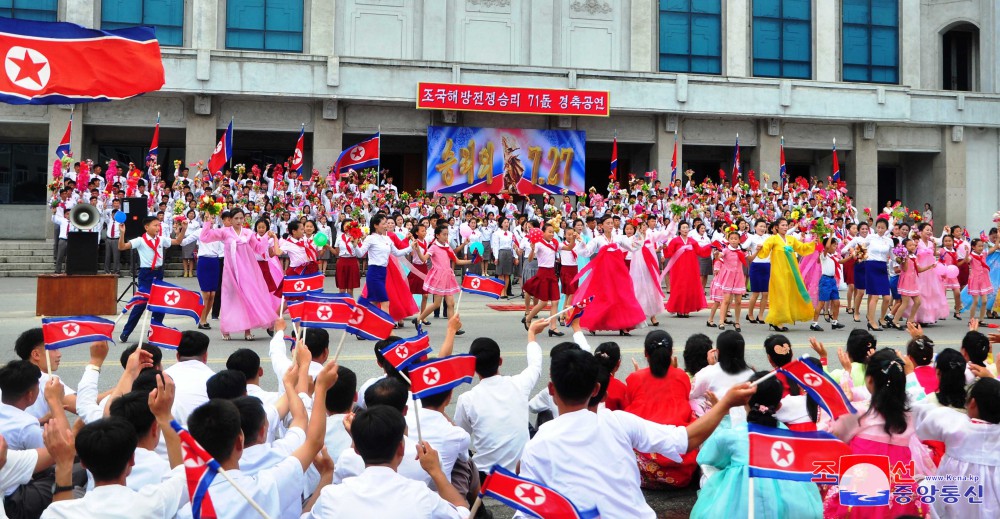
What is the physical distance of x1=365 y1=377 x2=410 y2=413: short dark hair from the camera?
4.79 m

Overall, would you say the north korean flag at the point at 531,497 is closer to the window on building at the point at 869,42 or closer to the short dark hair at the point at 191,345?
the short dark hair at the point at 191,345

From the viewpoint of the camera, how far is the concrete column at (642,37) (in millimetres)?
31953

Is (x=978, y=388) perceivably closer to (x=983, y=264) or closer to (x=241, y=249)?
(x=241, y=249)

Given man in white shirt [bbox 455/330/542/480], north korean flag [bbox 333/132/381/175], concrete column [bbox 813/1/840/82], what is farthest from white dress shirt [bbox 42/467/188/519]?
concrete column [bbox 813/1/840/82]

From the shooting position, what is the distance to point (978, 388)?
4676 mm

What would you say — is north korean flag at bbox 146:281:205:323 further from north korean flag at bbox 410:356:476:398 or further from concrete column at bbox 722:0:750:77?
concrete column at bbox 722:0:750:77

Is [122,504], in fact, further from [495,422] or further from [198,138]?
[198,138]

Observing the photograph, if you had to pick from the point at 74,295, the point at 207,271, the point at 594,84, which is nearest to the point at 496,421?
the point at 207,271

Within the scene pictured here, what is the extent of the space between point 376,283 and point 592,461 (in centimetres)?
1038

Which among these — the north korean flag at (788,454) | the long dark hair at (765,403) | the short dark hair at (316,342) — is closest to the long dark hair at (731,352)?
the long dark hair at (765,403)

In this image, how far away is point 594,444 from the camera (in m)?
3.93

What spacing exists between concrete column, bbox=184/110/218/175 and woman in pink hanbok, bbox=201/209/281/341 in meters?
16.0

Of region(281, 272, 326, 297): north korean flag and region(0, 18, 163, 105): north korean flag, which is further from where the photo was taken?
region(0, 18, 163, 105): north korean flag

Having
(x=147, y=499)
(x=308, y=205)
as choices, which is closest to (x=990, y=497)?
(x=147, y=499)
